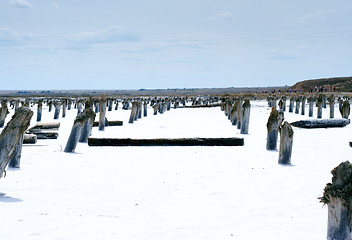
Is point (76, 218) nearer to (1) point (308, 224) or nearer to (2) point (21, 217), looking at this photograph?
(2) point (21, 217)

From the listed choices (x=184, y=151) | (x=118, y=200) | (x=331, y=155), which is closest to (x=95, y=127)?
Result: (x=184, y=151)

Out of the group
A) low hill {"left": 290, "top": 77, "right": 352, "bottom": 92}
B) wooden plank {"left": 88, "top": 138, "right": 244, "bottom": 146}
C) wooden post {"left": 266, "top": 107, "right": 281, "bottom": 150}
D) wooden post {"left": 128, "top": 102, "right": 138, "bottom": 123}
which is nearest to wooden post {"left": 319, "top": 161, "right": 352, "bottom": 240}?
wooden post {"left": 266, "top": 107, "right": 281, "bottom": 150}

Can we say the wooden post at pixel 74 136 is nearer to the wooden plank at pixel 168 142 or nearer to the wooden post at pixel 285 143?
the wooden plank at pixel 168 142

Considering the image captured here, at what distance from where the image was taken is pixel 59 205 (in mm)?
6797

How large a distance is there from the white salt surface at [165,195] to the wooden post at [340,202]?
55 cm

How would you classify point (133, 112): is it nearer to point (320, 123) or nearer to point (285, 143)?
point (320, 123)

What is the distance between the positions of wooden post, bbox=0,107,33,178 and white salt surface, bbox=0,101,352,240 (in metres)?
0.63

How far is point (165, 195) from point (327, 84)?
102 metres

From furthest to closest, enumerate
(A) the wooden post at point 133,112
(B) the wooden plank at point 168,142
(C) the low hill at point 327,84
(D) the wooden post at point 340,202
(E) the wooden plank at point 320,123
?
(C) the low hill at point 327,84 < (A) the wooden post at point 133,112 < (E) the wooden plank at point 320,123 < (B) the wooden plank at point 168,142 < (D) the wooden post at point 340,202

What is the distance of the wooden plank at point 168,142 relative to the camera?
554 inches

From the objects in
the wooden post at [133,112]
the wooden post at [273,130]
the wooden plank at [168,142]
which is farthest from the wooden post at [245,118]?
the wooden post at [133,112]

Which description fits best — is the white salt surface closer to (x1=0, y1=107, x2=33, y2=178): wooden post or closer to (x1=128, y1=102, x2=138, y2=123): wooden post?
(x1=0, y1=107, x2=33, y2=178): wooden post

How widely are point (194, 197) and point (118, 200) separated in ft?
4.21

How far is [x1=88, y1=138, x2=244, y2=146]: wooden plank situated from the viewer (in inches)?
554
